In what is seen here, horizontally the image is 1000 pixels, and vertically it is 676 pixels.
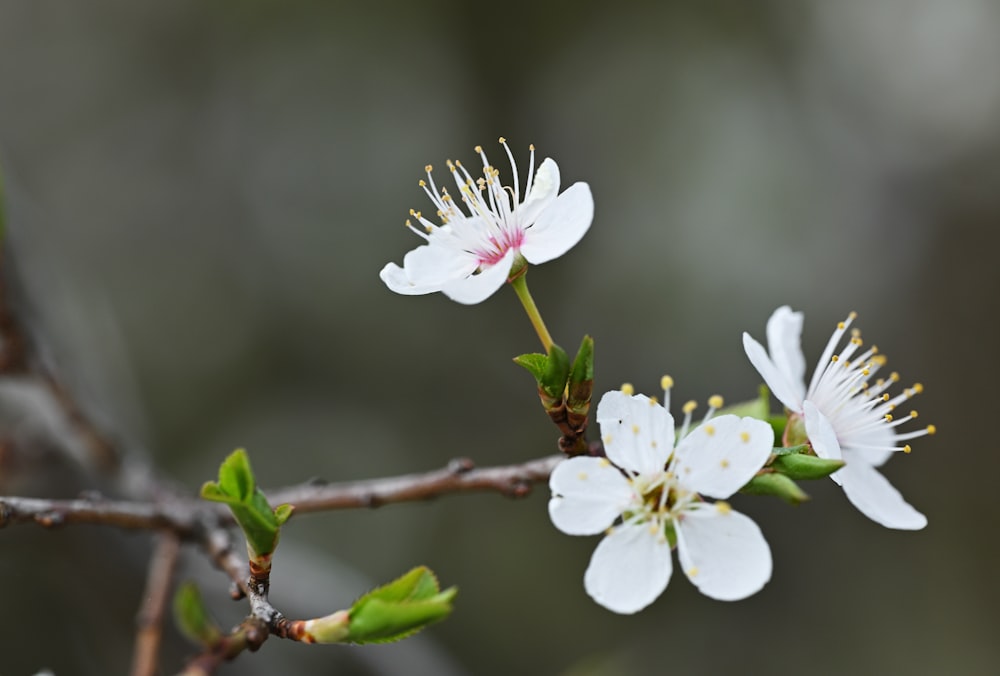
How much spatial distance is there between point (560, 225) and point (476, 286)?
0.35 feet

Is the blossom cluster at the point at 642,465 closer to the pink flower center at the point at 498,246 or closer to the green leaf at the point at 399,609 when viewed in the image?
the pink flower center at the point at 498,246

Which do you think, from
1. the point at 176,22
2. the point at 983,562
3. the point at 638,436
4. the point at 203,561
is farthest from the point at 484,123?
the point at 638,436

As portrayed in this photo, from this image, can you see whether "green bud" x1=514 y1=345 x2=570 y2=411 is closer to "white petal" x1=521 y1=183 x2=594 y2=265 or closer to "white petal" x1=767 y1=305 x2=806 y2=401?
"white petal" x1=521 y1=183 x2=594 y2=265

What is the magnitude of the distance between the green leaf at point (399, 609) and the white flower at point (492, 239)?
0.78 ft

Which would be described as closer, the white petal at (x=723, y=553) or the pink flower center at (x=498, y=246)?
the white petal at (x=723, y=553)

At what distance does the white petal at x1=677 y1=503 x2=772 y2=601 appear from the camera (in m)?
0.72

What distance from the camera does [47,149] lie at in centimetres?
314

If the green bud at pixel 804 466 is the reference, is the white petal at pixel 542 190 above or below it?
above

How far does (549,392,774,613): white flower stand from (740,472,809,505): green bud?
0.05 feet

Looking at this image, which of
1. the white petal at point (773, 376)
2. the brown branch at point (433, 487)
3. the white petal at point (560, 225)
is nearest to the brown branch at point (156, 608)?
the brown branch at point (433, 487)

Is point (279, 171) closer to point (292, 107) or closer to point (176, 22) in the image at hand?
point (292, 107)

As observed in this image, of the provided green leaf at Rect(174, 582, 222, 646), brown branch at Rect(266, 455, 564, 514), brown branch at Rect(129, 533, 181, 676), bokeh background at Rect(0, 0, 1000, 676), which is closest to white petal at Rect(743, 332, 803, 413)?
brown branch at Rect(266, 455, 564, 514)

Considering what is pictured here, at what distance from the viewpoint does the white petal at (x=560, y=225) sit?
0.77m

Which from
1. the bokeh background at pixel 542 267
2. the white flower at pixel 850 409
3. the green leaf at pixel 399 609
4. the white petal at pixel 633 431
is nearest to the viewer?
the green leaf at pixel 399 609
